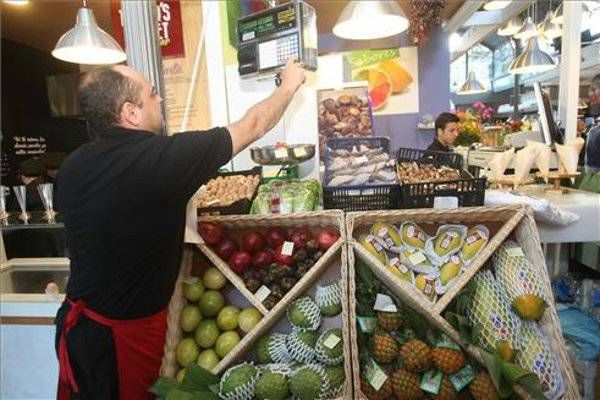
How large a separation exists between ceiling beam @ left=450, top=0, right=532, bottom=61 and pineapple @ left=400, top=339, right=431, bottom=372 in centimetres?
347

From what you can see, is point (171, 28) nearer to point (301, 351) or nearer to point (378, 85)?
point (301, 351)

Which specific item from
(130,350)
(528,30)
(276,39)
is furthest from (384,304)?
(528,30)

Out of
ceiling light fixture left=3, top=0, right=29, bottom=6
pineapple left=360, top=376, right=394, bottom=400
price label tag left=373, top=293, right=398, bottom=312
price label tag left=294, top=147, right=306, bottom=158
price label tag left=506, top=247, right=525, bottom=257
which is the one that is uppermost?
ceiling light fixture left=3, top=0, right=29, bottom=6

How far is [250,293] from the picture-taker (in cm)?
150

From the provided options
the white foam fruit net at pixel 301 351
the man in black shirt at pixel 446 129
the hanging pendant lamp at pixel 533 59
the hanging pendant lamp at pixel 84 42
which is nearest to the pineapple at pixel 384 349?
the white foam fruit net at pixel 301 351

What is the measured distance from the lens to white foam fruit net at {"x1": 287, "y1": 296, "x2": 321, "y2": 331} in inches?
59.3

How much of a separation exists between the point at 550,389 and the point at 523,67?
11.8 ft

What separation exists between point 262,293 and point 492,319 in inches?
32.3

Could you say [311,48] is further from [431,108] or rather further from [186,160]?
[431,108]

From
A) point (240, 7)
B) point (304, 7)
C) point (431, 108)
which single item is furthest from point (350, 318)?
point (431, 108)

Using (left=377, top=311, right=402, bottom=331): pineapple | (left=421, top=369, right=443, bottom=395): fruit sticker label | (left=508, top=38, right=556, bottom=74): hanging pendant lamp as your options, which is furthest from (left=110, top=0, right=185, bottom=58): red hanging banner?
(left=508, top=38, right=556, bottom=74): hanging pendant lamp

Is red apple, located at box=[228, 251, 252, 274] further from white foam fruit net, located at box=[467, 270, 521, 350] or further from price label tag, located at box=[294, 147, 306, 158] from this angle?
white foam fruit net, located at box=[467, 270, 521, 350]

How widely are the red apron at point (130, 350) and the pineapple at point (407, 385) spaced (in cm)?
86

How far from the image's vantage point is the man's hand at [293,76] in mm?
1479
